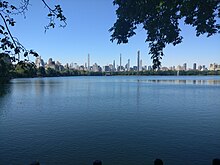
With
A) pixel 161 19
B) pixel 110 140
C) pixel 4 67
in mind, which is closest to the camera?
pixel 4 67

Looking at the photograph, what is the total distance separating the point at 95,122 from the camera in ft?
100

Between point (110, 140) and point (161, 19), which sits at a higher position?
point (161, 19)

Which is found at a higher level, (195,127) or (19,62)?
(19,62)

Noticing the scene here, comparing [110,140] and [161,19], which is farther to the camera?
[110,140]

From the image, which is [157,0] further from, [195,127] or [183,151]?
[195,127]

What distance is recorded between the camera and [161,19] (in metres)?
8.05

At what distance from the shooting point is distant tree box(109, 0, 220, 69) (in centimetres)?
733

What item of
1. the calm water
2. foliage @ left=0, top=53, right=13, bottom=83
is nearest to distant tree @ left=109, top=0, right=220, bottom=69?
foliage @ left=0, top=53, right=13, bottom=83

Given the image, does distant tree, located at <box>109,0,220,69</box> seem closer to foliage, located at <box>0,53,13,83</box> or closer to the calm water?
foliage, located at <box>0,53,13,83</box>

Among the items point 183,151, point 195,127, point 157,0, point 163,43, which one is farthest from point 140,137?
point 157,0

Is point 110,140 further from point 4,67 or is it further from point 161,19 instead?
point 4,67

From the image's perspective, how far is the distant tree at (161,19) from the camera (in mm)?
7330

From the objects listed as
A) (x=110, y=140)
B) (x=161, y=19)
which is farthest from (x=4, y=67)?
(x=110, y=140)

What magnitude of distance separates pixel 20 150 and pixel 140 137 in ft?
40.6
